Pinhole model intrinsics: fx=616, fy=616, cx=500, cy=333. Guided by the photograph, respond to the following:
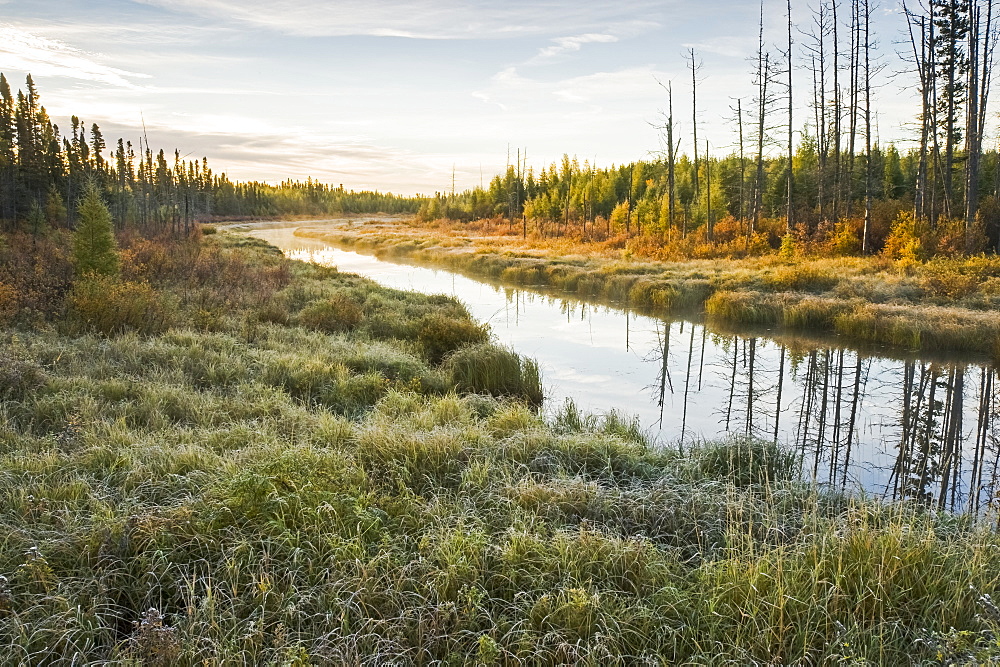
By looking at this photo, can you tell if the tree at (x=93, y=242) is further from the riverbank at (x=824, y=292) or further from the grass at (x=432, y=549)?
the riverbank at (x=824, y=292)

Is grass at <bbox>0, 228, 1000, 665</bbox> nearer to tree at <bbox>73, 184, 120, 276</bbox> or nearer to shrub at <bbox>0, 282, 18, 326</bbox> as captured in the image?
shrub at <bbox>0, 282, 18, 326</bbox>

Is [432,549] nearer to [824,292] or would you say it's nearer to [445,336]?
[445,336]

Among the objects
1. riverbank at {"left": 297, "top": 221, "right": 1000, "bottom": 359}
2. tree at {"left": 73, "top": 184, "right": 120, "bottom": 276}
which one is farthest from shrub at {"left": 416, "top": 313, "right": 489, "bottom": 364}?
riverbank at {"left": 297, "top": 221, "right": 1000, "bottom": 359}

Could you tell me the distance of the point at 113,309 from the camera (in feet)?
37.4

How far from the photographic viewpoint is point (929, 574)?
3932 mm

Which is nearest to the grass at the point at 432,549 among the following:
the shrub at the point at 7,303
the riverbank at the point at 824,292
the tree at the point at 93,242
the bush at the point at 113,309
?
the bush at the point at 113,309

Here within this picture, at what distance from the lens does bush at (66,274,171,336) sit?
11.1 meters

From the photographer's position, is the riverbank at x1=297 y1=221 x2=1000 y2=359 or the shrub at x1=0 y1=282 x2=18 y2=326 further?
the riverbank at x1=297 y1=221 x2=1000 y2=359

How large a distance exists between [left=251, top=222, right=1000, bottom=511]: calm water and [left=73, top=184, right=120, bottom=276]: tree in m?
9.47

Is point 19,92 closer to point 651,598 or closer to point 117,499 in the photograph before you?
point 117,499

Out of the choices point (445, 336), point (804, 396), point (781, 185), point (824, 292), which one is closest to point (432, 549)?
point (804, 396)

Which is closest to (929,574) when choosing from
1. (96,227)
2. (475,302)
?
(96,227)

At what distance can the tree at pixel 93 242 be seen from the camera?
1396 cm

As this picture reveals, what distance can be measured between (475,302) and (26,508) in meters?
18.4
